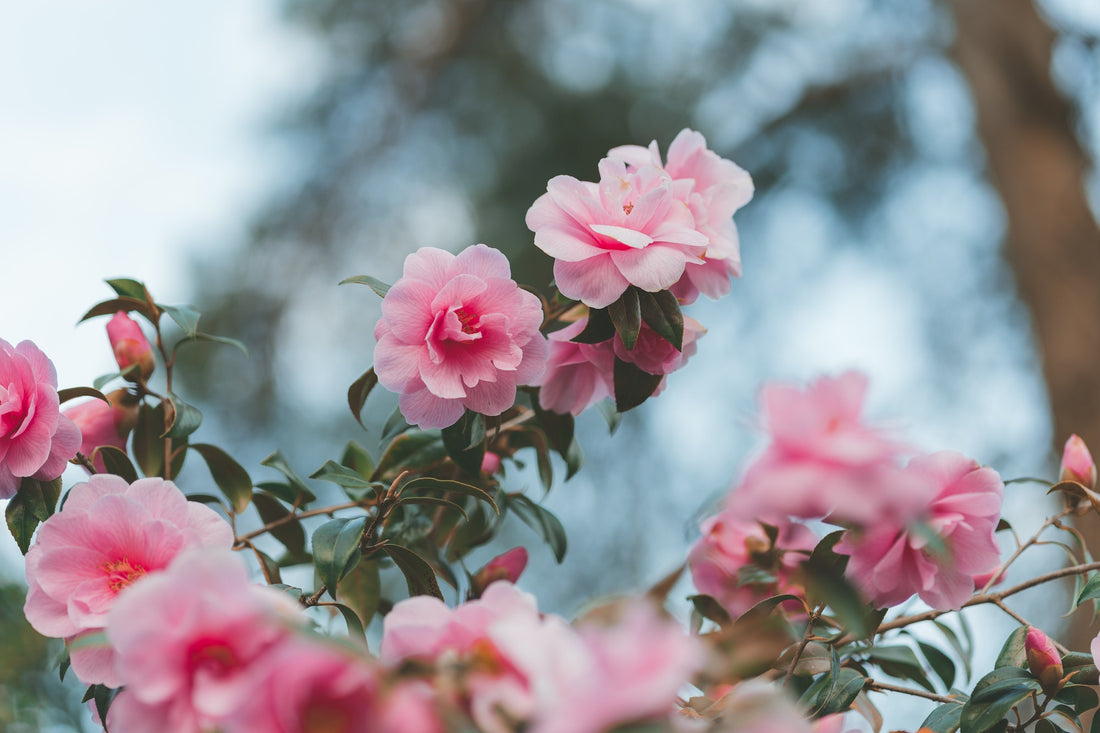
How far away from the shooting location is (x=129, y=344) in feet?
2.65

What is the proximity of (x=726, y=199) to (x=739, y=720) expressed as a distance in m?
0.50

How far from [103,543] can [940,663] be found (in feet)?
2.43

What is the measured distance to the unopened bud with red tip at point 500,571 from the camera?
798mm

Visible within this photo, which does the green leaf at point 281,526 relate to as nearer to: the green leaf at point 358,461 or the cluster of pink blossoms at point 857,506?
the green leaf at point 358,461

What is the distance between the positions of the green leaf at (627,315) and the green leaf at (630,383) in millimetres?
43

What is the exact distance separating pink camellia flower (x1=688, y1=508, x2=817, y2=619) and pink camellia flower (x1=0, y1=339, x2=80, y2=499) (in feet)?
1.70

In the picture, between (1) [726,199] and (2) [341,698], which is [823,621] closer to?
(1) [726,199]

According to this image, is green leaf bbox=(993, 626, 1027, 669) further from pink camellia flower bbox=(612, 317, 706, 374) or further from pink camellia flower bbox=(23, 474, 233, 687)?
pink camellia flower bbox=(23, 474, 233, 687)

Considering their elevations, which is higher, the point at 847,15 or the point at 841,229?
the point at 847,15

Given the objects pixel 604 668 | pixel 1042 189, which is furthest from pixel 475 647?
pixel 1042 189

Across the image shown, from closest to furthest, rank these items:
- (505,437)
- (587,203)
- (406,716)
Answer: (406,716), (587,203), (505,437)

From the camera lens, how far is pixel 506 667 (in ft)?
1.09

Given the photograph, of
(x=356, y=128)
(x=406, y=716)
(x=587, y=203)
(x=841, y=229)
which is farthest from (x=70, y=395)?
(x=841, y=229)

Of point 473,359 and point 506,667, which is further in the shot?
point 473,359
